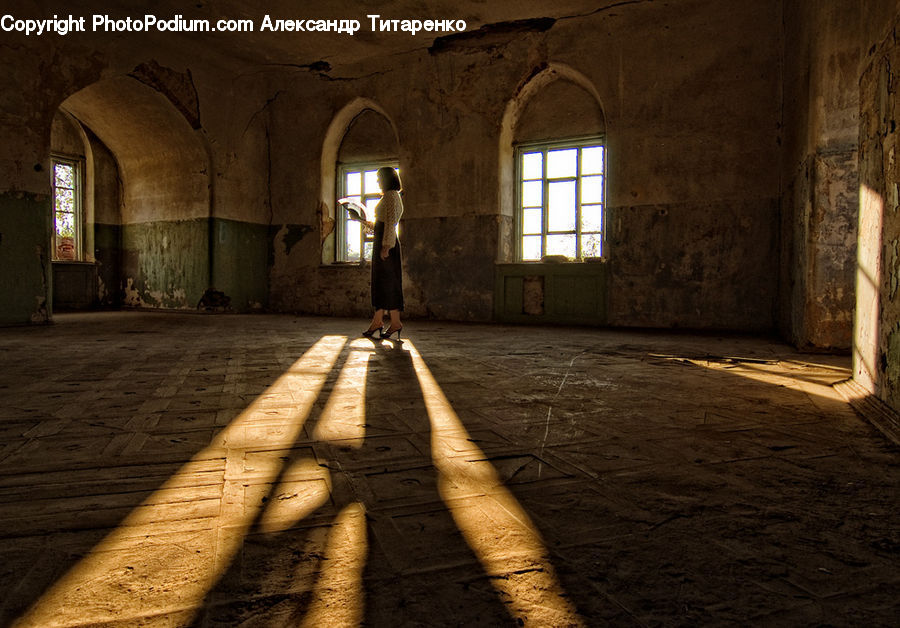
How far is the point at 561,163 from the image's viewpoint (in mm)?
8359

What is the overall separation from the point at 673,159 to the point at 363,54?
5.22m

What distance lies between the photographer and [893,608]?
102cm

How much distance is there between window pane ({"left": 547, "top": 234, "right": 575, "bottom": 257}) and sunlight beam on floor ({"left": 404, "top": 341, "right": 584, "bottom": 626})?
6483 millimetres

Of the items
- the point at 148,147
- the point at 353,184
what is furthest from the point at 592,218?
the point at 148,147

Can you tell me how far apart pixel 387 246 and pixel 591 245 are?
12.1 ft

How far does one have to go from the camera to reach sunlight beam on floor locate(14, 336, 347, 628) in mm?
1013

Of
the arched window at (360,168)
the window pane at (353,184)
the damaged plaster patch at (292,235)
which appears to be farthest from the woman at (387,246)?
the damaged plaster patch at (292,235)

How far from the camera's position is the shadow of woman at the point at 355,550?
1.01 meters

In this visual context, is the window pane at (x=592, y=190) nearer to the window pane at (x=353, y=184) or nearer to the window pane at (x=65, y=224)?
the window pane at (x=353, y=184)

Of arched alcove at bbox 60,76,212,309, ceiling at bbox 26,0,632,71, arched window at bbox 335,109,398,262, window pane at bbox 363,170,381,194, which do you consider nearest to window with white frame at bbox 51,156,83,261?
arched alcove at bbox 60,76,212,309

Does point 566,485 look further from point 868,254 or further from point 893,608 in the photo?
point 868,254

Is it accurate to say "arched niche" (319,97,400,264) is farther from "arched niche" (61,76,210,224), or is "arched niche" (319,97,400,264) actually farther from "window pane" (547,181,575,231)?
"window pane" (547,181,575,231)

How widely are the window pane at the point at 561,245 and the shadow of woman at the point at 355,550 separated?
6516 millimetres

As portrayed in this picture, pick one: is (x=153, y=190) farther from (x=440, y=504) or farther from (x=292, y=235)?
(x=440, y=504)
